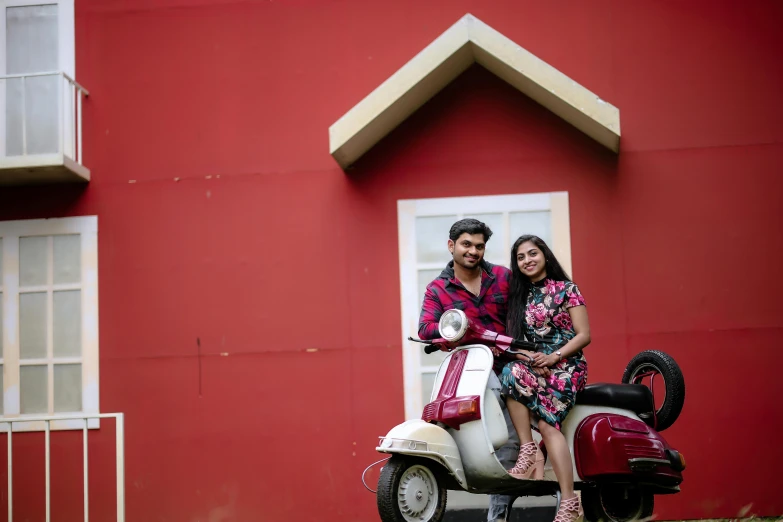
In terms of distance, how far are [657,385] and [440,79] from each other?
109 inches

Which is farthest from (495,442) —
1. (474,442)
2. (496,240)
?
(496,240)

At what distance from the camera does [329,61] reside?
7.54 meters

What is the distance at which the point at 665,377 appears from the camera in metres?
5.15

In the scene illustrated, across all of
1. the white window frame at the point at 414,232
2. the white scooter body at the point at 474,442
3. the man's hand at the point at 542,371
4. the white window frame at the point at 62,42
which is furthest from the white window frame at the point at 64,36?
the man's hand at the point at 542,371

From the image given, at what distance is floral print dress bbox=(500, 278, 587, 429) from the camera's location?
4867 millimetres

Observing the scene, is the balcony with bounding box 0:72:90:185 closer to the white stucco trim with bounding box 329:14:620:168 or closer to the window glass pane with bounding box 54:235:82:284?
the window glass pane with bounding box 54:235:82:284

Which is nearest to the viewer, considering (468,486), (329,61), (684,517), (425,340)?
(468,486)

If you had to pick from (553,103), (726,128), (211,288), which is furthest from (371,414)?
(726,128)

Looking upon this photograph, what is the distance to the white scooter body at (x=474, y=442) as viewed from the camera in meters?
4.54

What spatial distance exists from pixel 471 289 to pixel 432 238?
80.4 inches

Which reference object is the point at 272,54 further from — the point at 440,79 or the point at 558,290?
the point at 558,290

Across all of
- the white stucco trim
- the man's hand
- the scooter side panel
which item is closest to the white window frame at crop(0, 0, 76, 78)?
the white stucco trim

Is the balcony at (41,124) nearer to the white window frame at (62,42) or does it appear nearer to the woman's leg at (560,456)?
the white window frame at (62,42)

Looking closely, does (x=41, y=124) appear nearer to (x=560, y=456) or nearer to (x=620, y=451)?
(x=560, y=456)
